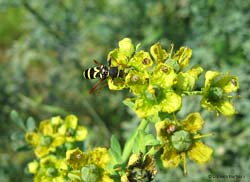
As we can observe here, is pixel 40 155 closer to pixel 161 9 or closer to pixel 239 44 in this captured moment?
pixel 239 44

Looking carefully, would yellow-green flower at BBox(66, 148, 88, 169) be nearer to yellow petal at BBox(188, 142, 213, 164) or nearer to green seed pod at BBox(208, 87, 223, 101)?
yellow petal at BBox(188, 142, 213, 164)

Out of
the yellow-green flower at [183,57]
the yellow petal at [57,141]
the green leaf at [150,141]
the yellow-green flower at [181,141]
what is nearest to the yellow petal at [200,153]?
the yellow-green flower at [181,141]

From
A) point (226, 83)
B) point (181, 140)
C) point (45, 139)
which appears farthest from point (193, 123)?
point (45, 139)

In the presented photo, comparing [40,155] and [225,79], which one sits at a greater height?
[225,79]

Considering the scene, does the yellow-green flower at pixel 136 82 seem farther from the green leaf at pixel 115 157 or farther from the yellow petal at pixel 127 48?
the green leaf at pixel 115 157


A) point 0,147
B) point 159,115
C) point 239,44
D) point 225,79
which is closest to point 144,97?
point 159,115

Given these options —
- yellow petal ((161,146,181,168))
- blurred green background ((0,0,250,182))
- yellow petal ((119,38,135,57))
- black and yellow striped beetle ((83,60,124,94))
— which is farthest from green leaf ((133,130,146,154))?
blurred green background ((0,0,250,182))
